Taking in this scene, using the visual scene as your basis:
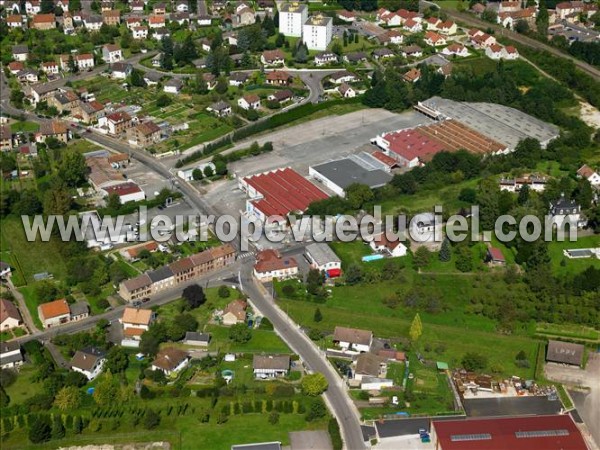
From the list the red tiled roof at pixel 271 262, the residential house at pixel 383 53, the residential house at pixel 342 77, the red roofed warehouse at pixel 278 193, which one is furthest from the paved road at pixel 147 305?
the residential house at pixel 383 53

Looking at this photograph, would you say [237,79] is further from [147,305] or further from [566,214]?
[147,305]

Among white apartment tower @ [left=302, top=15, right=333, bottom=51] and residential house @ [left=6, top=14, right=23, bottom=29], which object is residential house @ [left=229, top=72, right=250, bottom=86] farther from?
residential house @ [left=6, top=14, right=23, bottom=29]

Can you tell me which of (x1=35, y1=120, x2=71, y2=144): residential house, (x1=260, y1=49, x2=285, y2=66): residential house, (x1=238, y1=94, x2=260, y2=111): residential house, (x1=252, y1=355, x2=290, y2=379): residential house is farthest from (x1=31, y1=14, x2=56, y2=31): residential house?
(x1=252, y1=355, x2=290, y2=379): residential house

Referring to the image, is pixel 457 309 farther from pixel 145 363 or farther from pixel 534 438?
pixel 145 363

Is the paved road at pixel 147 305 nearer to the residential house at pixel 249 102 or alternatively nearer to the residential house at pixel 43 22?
the residential house at pixel 249 102

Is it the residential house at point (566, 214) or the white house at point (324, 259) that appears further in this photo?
the residential house at point (566, 214)
